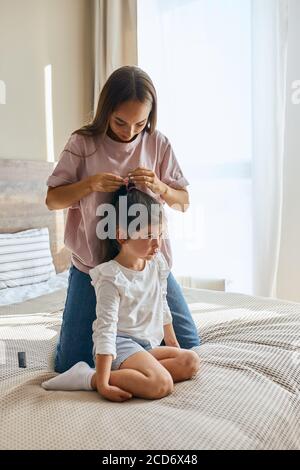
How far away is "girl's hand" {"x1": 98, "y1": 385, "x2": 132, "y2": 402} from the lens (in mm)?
1176

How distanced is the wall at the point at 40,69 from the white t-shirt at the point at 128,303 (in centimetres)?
160

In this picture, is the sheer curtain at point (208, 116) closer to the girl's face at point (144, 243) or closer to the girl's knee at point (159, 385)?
the girl's face at point (144, 243)

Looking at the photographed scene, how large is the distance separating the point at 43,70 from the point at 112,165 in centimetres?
180

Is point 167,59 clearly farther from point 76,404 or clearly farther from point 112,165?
point 76,404

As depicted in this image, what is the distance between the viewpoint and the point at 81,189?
4.39 ft

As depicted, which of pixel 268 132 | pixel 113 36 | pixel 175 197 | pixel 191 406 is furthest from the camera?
pixel 113 36

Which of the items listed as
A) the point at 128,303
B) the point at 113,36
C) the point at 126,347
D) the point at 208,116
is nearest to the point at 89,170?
the point at 128,303

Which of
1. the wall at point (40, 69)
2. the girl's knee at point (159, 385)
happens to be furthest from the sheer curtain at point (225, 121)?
the girl's knee at point (159, 385)

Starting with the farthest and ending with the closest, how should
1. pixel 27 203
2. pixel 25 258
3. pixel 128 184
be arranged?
pixel 27 203 → pixel 25 258 → pixel 128 184

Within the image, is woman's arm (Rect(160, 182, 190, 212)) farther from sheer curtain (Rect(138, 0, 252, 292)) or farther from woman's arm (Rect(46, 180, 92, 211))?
sheer curtain (Rect(138, 0, 252, 292))

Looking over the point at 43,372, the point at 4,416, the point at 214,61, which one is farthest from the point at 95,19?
the point at 4,416

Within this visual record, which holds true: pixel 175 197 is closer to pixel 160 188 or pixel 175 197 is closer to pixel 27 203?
pixel 160 188

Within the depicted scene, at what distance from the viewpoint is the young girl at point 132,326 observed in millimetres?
1208

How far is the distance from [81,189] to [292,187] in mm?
1653
